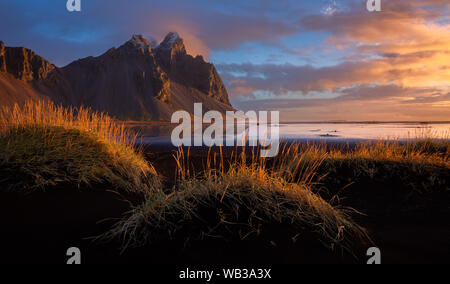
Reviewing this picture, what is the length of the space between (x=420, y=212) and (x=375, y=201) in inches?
31.7

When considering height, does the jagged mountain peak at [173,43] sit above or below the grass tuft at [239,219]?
above

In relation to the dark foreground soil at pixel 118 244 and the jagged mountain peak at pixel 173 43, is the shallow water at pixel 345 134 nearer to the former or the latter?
the dark foreground soil at pixel 118 244

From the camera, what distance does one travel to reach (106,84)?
325 ft

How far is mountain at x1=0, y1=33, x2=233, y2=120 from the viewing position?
8275 cm

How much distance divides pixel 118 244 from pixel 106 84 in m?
108

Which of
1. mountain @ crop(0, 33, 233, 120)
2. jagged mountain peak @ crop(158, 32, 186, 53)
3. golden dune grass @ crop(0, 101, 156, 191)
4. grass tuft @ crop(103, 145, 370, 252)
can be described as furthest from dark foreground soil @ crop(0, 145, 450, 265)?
jagged mountain peak @ crop(158, 32, 186, 53)

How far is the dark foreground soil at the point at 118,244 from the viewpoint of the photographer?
221 centimetres

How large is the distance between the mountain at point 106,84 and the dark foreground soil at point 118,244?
8112cm

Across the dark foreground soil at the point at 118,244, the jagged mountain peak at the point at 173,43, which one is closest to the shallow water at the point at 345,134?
the dark foreground soil at the point at 118,244

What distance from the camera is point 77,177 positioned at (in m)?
4.41

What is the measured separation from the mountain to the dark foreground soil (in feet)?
266

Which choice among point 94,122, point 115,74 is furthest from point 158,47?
point 94,122
